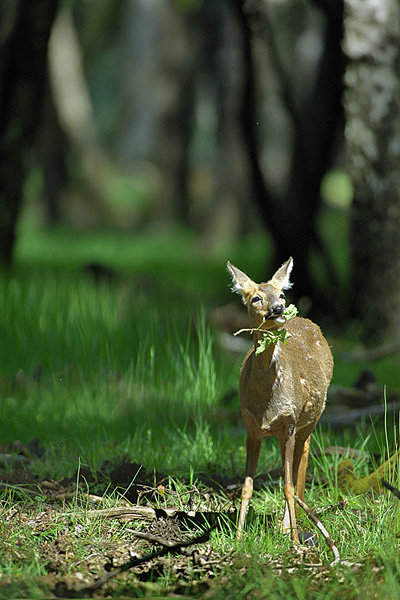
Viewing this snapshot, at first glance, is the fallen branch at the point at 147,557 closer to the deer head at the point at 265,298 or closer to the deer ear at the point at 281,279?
the deer head at the point at 265,298

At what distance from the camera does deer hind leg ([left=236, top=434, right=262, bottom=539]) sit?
4457mm

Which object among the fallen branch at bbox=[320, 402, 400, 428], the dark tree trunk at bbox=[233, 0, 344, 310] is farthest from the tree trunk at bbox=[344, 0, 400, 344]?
the fallen branch at bbox=[320, 402, 400, 428]

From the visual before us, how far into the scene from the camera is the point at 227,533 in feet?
15.4

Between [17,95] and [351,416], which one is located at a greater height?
[17,95]

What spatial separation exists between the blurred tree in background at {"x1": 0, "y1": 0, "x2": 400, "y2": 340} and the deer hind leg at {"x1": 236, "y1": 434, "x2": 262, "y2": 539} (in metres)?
5.26


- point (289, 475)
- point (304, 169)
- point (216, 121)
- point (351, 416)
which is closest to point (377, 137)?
point (304, 169)

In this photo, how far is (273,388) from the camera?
4344 mm

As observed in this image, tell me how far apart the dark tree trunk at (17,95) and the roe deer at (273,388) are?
6035 mm

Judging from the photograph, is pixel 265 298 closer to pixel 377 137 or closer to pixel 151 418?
pixel 151 418

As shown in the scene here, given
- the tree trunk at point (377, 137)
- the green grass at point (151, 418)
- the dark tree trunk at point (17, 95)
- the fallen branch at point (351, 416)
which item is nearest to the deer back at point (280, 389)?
the green grass at point (151, 418)

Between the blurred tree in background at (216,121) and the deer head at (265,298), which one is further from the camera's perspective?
the blurred tree in background at (216,121)

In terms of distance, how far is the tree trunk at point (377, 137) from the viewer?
9.23m

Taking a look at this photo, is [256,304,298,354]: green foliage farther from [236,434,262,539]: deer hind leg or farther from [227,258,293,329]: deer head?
[236,434,262,539]: deer hind leg

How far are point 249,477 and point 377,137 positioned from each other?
18.6 ft
